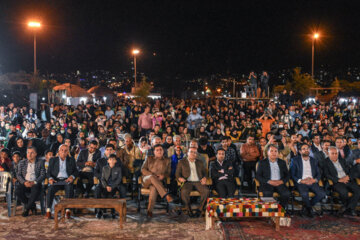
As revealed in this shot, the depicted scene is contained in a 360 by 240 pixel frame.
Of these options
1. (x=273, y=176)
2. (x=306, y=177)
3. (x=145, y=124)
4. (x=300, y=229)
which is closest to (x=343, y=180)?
(x=306, y=177)

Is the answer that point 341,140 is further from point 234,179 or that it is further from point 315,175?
point 234,179

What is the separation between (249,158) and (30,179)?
17.1ft

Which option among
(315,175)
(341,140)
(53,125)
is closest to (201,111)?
(53,125)

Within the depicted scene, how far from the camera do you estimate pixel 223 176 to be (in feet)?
23.2

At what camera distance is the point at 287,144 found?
28.9ft

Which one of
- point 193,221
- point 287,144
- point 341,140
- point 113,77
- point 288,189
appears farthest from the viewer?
point 113,77

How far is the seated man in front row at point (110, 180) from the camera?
6777 mm

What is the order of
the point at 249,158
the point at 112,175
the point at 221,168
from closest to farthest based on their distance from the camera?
the point at 112,175 < the point at 221,168 < the point at 249,158

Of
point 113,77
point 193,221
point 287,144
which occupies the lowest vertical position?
point 193,221

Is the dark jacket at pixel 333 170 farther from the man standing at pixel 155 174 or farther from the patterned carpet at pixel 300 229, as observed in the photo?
the man standing at pixel 155 174

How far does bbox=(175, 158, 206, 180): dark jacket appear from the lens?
704cm

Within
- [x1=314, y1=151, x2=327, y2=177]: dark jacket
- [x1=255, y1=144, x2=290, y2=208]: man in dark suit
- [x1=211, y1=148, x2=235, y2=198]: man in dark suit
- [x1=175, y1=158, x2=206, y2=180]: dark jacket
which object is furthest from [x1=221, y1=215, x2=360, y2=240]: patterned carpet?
[x1=175, y1=158, x2=206, y2=180]: dark jacket

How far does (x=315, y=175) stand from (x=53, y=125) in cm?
949

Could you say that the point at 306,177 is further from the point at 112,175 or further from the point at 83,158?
the point at 83,158
